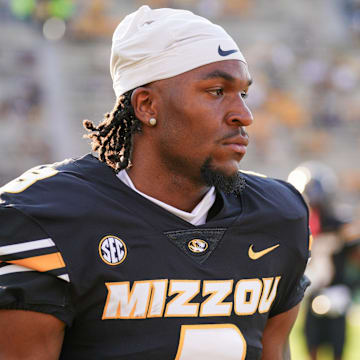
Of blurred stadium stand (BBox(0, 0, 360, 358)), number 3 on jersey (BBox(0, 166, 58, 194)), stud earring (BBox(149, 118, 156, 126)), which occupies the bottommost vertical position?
number 3 on jersey (BBox(0, 166, 58, 194))

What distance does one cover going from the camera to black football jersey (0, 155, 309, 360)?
1.89m

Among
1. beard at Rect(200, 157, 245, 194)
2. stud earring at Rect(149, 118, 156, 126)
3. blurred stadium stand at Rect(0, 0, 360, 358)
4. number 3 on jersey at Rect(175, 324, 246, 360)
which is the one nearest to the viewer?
number 3 on jersey at Rect(175, 324, 246, 360)

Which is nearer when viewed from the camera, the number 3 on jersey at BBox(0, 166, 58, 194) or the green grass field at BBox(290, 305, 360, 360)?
the number 3 on jersey at BBox(0, 166, 58, 194)

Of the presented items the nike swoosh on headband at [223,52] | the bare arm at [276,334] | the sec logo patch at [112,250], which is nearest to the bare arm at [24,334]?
the sec logo patch at [112,250]

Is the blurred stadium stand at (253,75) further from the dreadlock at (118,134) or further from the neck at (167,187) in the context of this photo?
the neck at (167,187)

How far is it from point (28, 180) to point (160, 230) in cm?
39

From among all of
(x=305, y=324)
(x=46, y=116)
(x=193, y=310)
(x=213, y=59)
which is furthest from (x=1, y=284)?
(x=46, y=116)

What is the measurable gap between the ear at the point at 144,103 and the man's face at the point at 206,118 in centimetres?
4

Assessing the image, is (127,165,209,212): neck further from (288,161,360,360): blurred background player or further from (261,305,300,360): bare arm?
(288,161,360,360): blurred background player

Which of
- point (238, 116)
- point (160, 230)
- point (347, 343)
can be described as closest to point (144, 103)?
point (238, 116)

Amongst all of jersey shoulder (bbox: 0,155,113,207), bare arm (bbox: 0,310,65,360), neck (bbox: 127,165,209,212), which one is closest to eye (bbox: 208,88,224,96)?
neck (bbox: 127,165,209,212)

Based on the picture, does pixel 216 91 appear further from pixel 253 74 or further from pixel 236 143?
pixel 253 74

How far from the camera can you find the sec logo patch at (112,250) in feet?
6.36

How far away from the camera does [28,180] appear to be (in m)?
2.06
